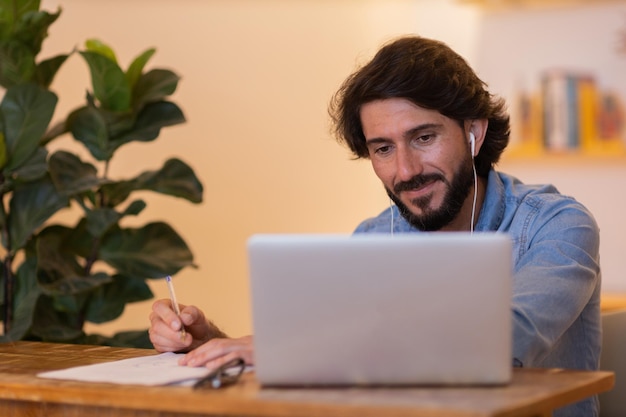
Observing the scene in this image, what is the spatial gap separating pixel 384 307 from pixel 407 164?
2.75ft

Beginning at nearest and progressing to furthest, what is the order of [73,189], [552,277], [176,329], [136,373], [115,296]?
[136,373] < [552,277] < [176,329] < [73,189] < [115,296]

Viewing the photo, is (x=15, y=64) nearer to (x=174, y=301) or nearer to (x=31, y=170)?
(x=31, y=170)

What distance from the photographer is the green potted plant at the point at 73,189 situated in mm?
2689

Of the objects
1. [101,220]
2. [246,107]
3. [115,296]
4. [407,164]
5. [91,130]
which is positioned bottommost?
[115,296]

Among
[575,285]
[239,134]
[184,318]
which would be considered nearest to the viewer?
[575,285]

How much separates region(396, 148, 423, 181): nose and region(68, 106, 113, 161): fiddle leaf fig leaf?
3.33ft

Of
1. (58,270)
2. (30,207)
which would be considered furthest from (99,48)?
(58,270)

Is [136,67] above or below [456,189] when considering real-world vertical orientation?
above

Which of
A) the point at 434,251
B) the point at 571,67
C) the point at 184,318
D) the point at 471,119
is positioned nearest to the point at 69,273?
the point at 184,318

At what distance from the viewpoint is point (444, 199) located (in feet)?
7.04

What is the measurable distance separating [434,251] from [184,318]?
0.70 meters

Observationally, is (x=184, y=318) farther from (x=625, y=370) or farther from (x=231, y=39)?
(x=231, y=39)

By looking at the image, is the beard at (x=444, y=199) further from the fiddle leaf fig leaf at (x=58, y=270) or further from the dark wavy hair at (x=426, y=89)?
the fiddle leaf fig leaf at (x=58, y=270)

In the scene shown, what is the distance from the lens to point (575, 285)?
5.55ft
